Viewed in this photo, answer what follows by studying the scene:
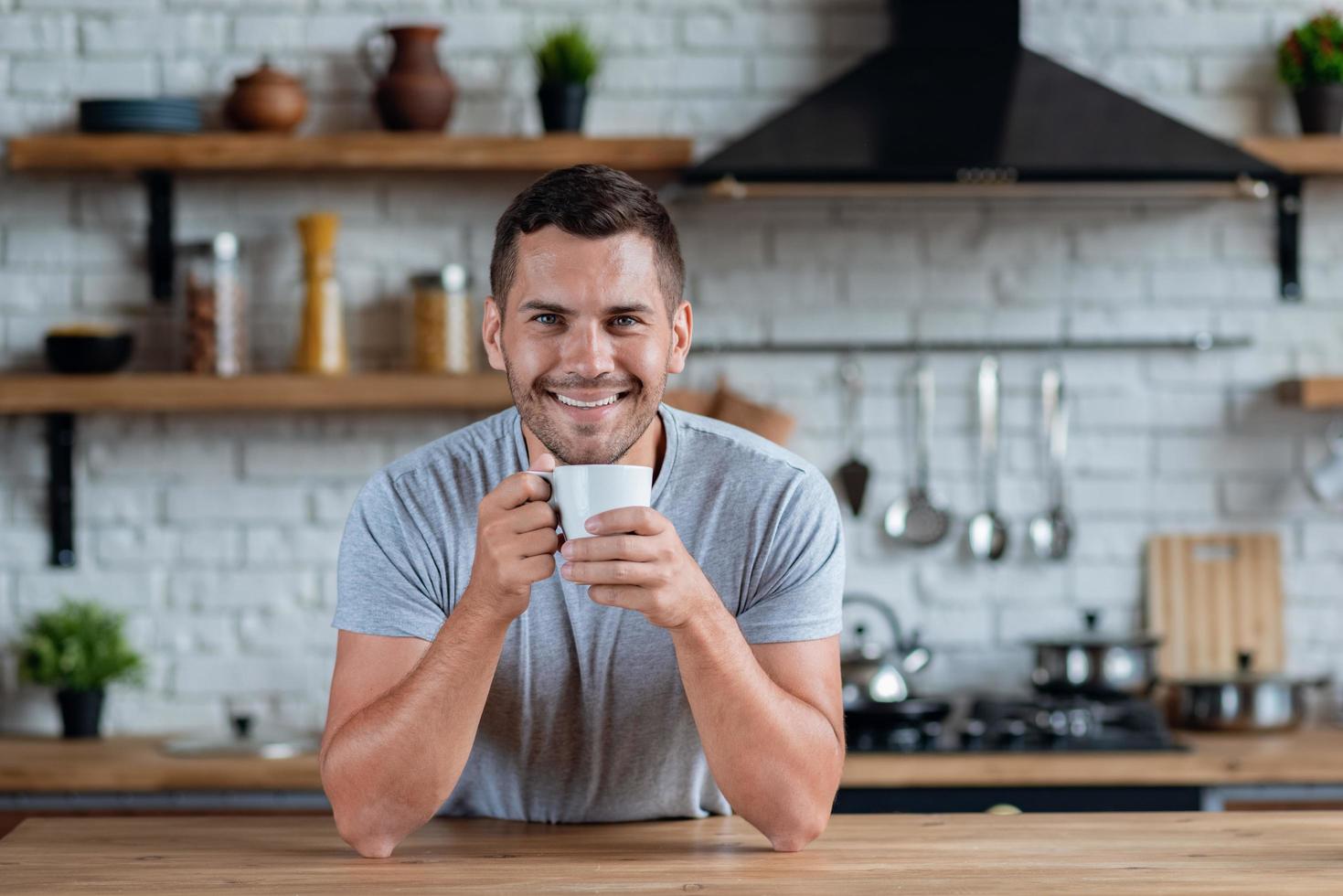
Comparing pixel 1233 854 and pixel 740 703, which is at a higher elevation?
pixel 740 703

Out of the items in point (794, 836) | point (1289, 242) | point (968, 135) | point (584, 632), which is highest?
point (968, 135)

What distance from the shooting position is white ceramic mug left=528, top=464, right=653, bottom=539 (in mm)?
1263

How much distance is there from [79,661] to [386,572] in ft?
5.97

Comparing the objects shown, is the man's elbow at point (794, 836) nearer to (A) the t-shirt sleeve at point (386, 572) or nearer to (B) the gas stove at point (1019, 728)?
(A) the t-shirt sleeve at point (386, 572)

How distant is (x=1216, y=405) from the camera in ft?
11.1

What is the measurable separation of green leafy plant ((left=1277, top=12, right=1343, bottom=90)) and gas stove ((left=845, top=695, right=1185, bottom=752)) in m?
1.37

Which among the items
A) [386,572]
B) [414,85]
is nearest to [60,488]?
[414,85]

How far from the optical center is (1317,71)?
3260mm

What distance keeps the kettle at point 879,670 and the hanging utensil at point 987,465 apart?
11.4 inches

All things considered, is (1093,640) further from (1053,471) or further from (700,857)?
(700,857)

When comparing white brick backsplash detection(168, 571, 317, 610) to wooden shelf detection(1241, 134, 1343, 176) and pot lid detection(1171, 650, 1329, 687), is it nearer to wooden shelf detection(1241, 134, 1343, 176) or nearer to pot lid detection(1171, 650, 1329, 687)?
pot lid detection(1171, 650, 1329, 687)

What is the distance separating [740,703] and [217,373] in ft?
6.64

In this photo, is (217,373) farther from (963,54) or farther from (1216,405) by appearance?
(1216,405)

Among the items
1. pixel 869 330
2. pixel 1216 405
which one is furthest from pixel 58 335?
pixel 1216 405
